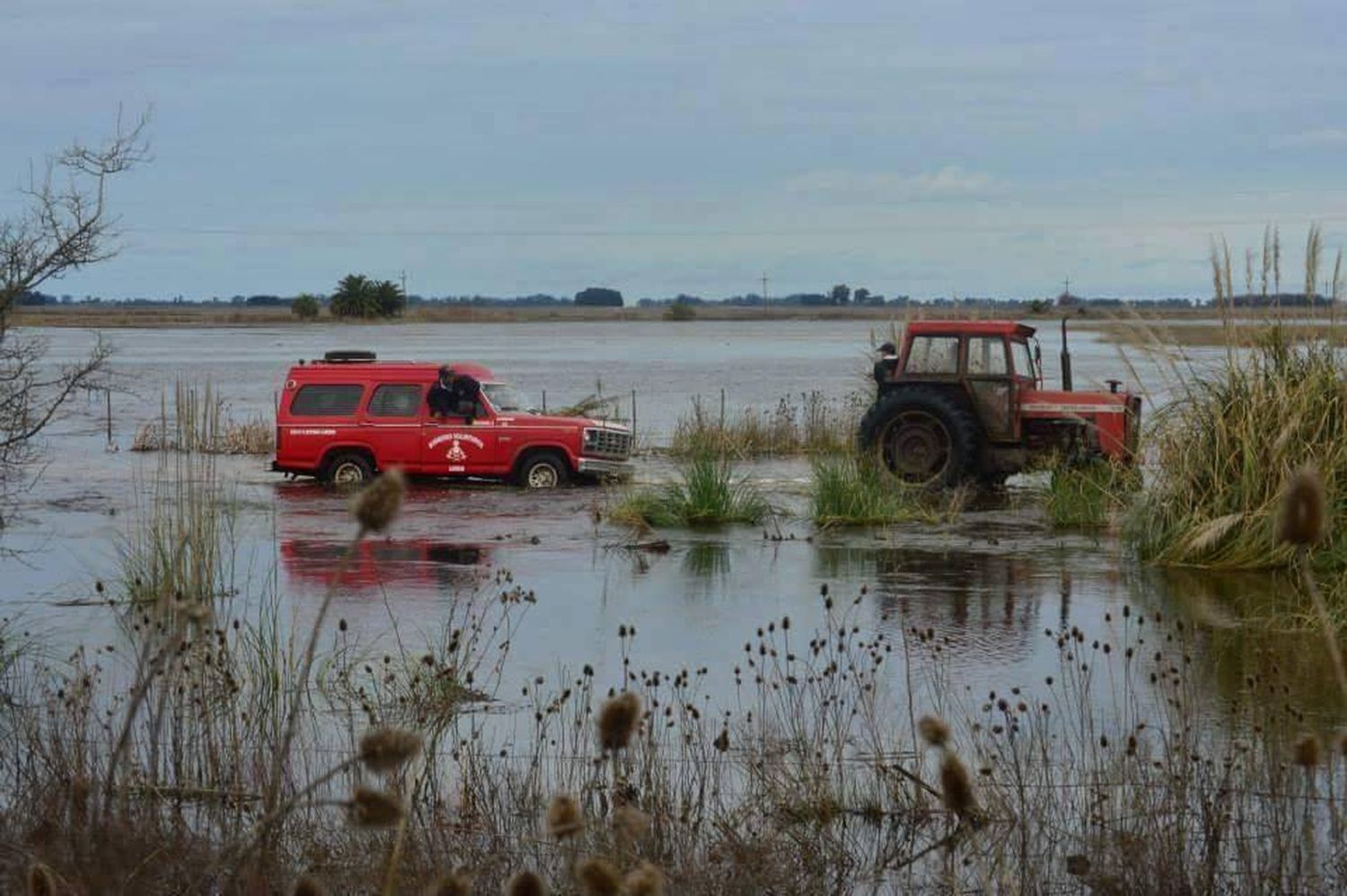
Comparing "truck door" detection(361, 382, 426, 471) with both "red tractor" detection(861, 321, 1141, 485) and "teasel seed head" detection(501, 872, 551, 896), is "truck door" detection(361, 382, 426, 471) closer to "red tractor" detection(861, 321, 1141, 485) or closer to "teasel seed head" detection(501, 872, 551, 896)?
"red tractor" detection(861, 321, 1141, 485)

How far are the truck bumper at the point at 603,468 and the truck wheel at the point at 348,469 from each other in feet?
9.15

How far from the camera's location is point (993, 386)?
73.9 ft

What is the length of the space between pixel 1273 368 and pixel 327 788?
11.1 metres

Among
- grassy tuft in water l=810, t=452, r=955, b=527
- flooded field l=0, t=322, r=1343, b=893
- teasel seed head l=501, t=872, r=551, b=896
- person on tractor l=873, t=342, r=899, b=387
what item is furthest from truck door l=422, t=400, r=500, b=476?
teasel seed head l=501, t=872, r=551, b=896

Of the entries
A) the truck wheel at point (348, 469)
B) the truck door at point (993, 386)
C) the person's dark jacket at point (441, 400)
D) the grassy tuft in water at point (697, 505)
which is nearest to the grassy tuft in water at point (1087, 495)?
the truck door at point (993, 386)

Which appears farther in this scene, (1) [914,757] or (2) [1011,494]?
(2) [1011,494]

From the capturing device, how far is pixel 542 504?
2269 cm

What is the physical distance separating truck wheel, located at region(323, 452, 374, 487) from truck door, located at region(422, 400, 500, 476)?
0.88 meters

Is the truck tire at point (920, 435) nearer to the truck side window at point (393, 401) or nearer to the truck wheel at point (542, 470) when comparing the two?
the truck wheel at point (542, 470)

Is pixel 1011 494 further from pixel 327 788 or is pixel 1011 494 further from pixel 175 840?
pixel 175 840

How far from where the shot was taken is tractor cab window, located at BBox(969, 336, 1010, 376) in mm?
22562

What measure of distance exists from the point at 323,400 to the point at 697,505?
264 inches

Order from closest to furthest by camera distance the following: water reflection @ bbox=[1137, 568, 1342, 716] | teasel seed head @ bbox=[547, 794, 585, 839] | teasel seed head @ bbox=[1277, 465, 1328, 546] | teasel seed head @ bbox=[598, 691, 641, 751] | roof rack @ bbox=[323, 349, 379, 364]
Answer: teasel seed head @ bbox=[1277, 465, 1328, 546], teasel seed head @ bbox=[547, 794, 585, 839], teasel seed head @ bbox=[598, 691, 641, 751], water reflection @ bbox=[1137, 568, 1342, 716], roof rack @ bbox=[323, 349, 379, 364]

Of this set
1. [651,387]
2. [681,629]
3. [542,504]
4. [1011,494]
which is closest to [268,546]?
[542,504]
